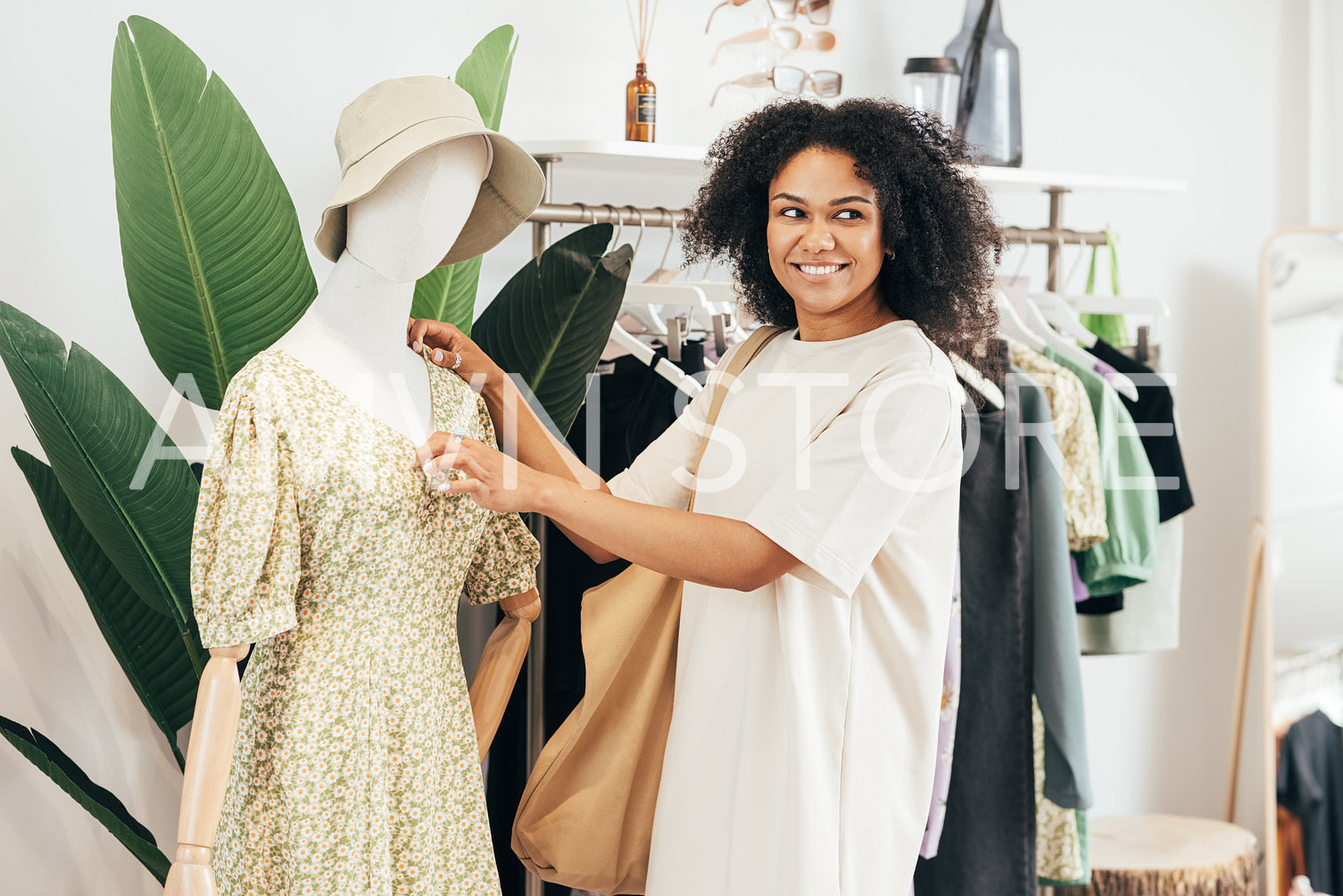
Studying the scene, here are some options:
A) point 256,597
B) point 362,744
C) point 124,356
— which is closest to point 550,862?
point 362,744

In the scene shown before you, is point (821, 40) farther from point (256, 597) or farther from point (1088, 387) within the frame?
point (256, 597)

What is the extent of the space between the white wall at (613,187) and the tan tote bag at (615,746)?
2.71 feet

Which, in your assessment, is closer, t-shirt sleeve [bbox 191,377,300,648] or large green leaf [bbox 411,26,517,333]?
t-shirt sleeve [bbox 191,377,300,648]

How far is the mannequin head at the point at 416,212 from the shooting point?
1.09 meters

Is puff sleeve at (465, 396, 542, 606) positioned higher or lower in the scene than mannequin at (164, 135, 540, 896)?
lower

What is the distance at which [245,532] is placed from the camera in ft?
3.31

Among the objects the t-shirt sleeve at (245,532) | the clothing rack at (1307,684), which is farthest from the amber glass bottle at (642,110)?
the clothing rack at (1307,684)

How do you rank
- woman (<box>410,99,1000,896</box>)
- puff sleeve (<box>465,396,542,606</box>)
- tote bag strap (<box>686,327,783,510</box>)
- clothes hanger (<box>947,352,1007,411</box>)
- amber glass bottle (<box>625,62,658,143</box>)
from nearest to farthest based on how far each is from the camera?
woman (<box>410,99,1000,896</box>)
puff sleeve (<box>465,396,542,606</box>)
tote bag strap (<box>686,327,783,510</box>)
clothes hanger (<box>947,352,1007,411</box>)
amber glass bottle (<box>625,62,658,143</box>)

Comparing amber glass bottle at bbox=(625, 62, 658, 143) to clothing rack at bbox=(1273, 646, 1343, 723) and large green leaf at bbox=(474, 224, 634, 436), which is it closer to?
large green leaf at bbox=(474, 224, 634, 436)

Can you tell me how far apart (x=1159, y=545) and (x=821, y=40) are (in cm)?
118

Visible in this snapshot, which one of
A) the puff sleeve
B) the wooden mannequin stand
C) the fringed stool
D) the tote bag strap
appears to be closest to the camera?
the wooden mannequin stand

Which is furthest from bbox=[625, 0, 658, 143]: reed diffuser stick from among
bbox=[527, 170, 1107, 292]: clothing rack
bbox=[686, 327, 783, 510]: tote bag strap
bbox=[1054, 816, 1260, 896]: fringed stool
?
bbox=[1054, 816, 1260, 896]: fringed stool

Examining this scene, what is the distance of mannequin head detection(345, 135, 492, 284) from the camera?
3.59 ft

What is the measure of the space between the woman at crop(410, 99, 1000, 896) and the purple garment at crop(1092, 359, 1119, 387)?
0.74 m
